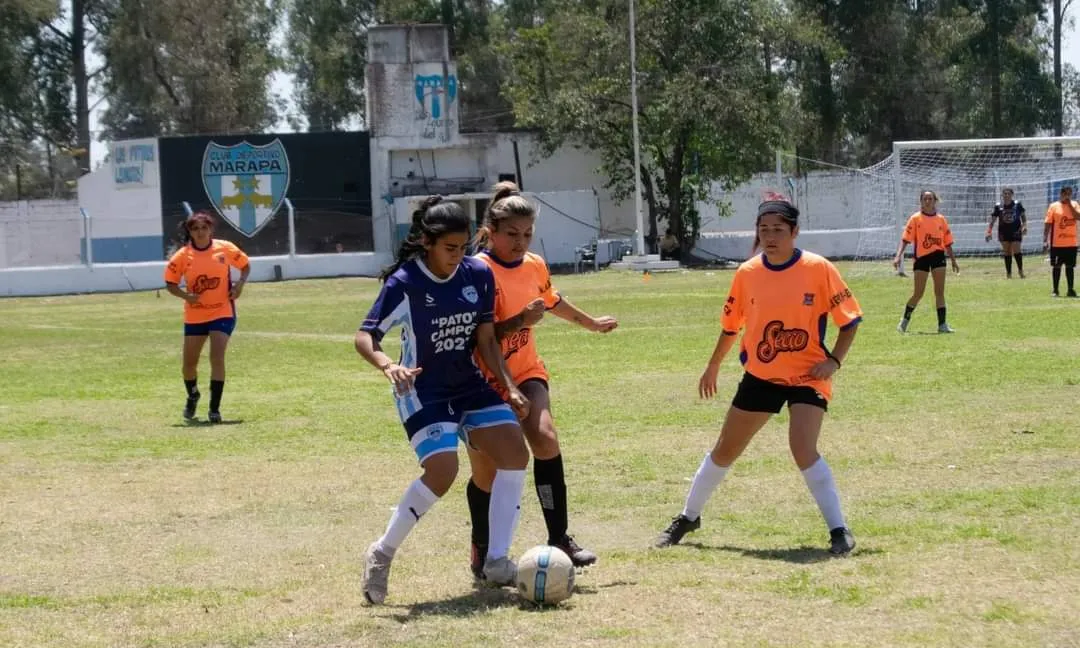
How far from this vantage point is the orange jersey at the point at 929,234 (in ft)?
61.4

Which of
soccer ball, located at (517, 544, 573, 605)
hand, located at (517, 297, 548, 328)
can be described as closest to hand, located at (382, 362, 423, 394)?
hand, located at (517, 297, 548, 328)

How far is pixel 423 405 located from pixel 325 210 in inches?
1745

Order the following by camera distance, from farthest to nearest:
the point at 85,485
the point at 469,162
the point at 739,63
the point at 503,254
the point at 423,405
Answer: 1. the point at 469,162
2. the point at 739,63
3. the point at 85,485
4. the point at 503,254
5. the point at 423,405

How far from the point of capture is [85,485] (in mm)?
9836

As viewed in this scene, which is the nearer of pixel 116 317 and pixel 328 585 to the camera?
pixel 328 585

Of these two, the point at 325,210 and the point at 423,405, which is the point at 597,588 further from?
the point at 325,210

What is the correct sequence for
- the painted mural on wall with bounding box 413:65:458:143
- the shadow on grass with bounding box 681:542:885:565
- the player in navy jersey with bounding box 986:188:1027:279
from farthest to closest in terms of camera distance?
the painted mural on wall with bounding box 413:65:458:143 < the player in navy jersey with bounding box 986:188:1027:279 < the shadow on grass with bounding box 681:542:885:565

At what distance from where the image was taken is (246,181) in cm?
4938

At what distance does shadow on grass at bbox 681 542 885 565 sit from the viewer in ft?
22.4

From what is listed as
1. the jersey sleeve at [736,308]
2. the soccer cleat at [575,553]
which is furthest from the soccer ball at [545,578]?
the jersey sleeve at [736,308]

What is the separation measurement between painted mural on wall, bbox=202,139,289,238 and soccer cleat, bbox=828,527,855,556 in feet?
142

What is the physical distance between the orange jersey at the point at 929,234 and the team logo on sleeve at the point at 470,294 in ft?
43.7

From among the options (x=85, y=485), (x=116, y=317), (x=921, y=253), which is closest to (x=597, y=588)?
(x=85, y=485)

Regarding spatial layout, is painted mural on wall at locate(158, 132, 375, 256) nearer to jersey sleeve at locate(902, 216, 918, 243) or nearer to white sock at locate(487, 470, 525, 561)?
jersey sleeve at locate(902, 216, 918, 243)
